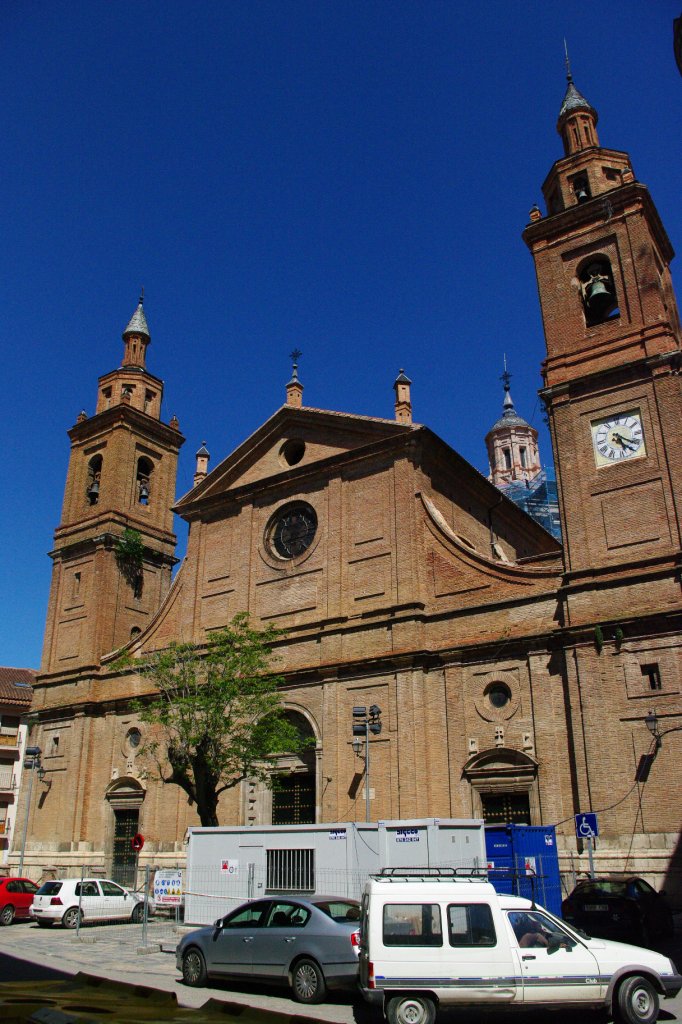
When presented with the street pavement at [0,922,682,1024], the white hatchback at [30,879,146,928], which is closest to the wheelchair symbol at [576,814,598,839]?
the street pavement at [0,922,682,1024]

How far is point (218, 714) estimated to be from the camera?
73.5ft

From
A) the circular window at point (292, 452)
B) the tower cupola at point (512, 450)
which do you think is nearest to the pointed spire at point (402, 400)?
the circular window at point (292, 452)

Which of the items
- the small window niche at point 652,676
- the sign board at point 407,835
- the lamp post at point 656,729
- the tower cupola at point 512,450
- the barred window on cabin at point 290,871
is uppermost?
the tower cupola at point 512,450

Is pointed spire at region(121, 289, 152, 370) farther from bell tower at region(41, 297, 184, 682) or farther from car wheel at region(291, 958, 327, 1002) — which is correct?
car wheel at region(291, 958, 327, 1002)

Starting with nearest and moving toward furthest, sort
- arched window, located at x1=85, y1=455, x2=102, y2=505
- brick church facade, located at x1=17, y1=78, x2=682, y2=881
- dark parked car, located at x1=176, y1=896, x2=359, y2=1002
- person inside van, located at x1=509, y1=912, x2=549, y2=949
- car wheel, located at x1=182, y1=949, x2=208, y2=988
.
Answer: person inside van, located at x1=509, y1=912, x2=549, y2=949, dark parked car, located at x1=176, y1=896, x2=359, y2=1002, car wheel, located at x1=182, y1=949, x2=208, y2=988, brick church facade, located at x1=17, y1=78, x2=682, y2=881, arched window, located at x1=85, y1=455, x2=102, y2=505

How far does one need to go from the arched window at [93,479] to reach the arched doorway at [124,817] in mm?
12530

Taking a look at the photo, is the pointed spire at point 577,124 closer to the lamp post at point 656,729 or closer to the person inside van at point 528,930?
the lamp post at point 656,729

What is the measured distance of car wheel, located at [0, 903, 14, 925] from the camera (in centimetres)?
2270

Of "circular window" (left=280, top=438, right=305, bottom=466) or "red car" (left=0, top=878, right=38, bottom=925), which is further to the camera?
"circular window" (left=280, top=438, right=305, bottom=466)

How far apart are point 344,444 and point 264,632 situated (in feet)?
23.1

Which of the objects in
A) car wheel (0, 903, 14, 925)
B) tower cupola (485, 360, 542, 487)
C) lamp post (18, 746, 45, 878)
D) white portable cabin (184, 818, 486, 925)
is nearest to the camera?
white portable cabin (184, 818, 486, 925)

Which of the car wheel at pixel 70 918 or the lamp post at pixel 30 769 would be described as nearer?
the car wheel at pixel 70 918

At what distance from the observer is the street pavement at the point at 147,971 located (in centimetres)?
1000

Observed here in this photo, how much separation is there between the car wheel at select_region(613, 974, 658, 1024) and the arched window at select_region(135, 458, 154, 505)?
1216 inches
